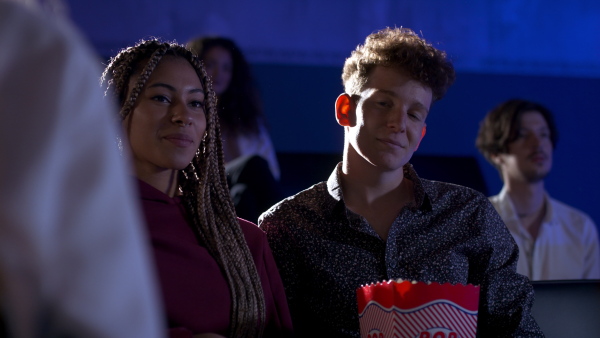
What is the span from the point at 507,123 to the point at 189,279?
2.26m

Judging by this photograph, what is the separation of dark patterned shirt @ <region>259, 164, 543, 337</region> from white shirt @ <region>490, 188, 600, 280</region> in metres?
1.35

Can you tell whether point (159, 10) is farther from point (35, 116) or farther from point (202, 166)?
point (35, 116)

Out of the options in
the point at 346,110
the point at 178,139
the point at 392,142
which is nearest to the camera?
the point at 178,139

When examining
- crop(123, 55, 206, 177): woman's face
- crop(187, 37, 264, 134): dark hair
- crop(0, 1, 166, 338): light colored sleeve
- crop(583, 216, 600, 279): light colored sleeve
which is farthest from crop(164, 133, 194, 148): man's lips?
crop(583, 216, 600, 279): light colored sleeve

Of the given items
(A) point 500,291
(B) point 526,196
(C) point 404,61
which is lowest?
(A) point 500,291

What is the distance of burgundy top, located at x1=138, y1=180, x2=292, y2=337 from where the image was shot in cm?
131

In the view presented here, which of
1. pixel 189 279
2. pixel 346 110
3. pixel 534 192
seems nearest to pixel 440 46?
pixel 534 192

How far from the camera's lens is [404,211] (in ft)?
5.57

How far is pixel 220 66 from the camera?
115 inches

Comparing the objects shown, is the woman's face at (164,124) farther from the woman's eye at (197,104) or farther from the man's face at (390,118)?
the man's face at (390,118)

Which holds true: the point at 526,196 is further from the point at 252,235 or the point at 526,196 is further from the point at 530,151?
the point at 252,235

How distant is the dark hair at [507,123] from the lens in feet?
10.7

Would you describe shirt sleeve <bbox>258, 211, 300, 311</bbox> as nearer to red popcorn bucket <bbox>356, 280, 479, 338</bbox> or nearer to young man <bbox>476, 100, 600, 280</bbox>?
red popcorn bucket <bbox>356, 280, 479, 338</bbox>

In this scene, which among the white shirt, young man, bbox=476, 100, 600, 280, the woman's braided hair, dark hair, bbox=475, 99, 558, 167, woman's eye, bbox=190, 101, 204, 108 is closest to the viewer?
the woman's braided hair
